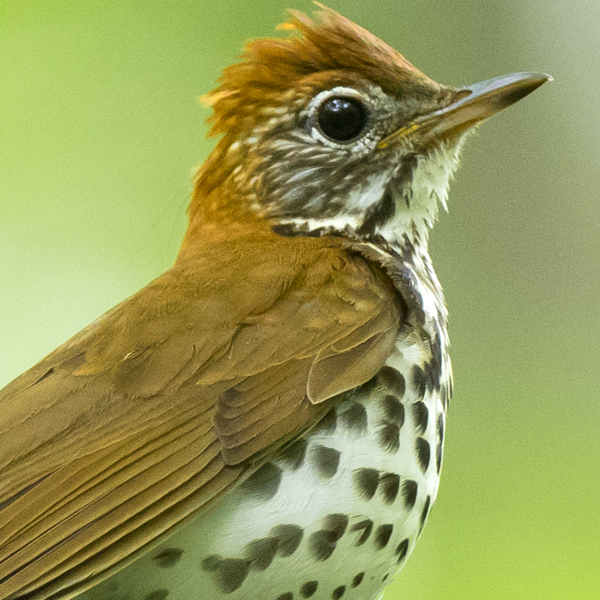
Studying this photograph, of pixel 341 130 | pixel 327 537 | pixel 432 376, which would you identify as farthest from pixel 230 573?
pixel 341 130

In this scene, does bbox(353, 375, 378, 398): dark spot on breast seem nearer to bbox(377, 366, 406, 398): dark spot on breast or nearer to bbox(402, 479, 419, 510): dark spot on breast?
bbox(377, 366, 406, 398): dark spot on breast

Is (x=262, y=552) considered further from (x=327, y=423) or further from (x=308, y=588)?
(x=327, y=423)

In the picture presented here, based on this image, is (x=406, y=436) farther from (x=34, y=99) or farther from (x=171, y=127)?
(x=34, y=99)

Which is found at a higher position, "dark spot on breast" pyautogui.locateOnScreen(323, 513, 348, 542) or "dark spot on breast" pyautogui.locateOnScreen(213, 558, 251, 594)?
"dark spot on breast" pyautogui.locateOnScreen(213, 558, 251, 594)

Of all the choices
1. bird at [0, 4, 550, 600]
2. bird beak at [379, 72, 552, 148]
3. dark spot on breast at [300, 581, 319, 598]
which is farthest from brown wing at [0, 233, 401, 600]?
bird beak at [379, 72, 552, 148]

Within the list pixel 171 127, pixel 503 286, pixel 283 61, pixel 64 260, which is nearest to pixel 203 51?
pixel 171 127

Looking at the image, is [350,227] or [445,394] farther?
[350,227]

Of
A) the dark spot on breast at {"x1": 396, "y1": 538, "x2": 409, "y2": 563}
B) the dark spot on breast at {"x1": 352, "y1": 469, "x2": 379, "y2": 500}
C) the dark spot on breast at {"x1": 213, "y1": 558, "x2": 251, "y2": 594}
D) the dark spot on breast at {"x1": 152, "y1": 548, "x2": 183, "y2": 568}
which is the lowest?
the dark spot on breast at {"x1": 396, "y1": 538, "x2": 409, "y2": 563}
